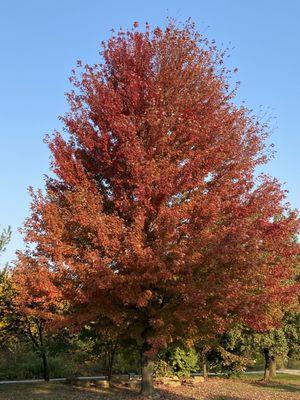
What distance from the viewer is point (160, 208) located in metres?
12.1

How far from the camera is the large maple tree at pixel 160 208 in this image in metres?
11.8

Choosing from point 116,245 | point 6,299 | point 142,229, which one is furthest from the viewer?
point 6,299

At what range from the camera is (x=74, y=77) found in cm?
1462

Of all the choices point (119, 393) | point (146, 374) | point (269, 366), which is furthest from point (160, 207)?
point (269, 366)

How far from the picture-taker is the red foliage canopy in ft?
38.7

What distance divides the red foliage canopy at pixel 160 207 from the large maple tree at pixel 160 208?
0.13 ft

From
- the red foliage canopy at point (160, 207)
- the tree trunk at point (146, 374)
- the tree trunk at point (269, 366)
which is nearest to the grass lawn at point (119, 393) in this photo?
the tree trunk at point (146, 374)

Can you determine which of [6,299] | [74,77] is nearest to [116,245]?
[74,77]

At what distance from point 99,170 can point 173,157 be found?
93.3 inches

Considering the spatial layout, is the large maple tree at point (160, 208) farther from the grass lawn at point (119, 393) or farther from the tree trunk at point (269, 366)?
the tree trunk at point (269, 366)

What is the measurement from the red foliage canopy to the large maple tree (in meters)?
0.04

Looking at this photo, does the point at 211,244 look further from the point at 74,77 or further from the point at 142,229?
the point at 74,77

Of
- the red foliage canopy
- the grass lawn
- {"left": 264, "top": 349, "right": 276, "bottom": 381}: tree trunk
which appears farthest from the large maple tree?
{"left": 264, "top": 349, "right": 276, "bottom": 381}: tree trunk

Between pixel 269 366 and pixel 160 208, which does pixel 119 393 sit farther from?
pixel 269 366
